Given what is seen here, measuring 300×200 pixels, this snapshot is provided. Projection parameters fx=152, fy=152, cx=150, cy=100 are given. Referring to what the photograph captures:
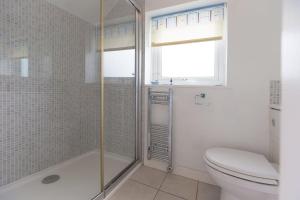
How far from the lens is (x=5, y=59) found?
1.41m

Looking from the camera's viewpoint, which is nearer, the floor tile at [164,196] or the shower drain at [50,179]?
the floor tile at [164,196]

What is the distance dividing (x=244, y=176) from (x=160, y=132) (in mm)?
904

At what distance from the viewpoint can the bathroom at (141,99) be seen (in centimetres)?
127

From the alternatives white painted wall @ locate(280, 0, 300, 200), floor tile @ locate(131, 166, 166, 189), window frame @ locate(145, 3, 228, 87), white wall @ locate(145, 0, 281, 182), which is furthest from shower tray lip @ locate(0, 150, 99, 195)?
white painted wall @ locate(280, 0, 300, 200)

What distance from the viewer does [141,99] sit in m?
1.83

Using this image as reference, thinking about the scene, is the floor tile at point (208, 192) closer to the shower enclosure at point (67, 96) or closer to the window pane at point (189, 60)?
the shower enclosure at point (67, 96)

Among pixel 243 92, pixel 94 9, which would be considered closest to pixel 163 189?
pixel 243 92

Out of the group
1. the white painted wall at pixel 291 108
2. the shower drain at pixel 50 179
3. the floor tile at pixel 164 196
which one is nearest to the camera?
the white painted wall at pixel 291 108

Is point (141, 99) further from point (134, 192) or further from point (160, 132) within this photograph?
point (134, 192)

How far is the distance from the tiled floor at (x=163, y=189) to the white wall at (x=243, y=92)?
0.14m

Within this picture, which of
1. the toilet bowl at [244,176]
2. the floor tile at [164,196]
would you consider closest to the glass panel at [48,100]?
the floor tile at [164,196]

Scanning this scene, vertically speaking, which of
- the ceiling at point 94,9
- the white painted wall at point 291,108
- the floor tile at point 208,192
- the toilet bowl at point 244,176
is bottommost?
the floor tile at point 208,192

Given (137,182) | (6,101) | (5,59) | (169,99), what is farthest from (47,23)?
(137,182)

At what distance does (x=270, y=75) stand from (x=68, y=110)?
7.08 ft
